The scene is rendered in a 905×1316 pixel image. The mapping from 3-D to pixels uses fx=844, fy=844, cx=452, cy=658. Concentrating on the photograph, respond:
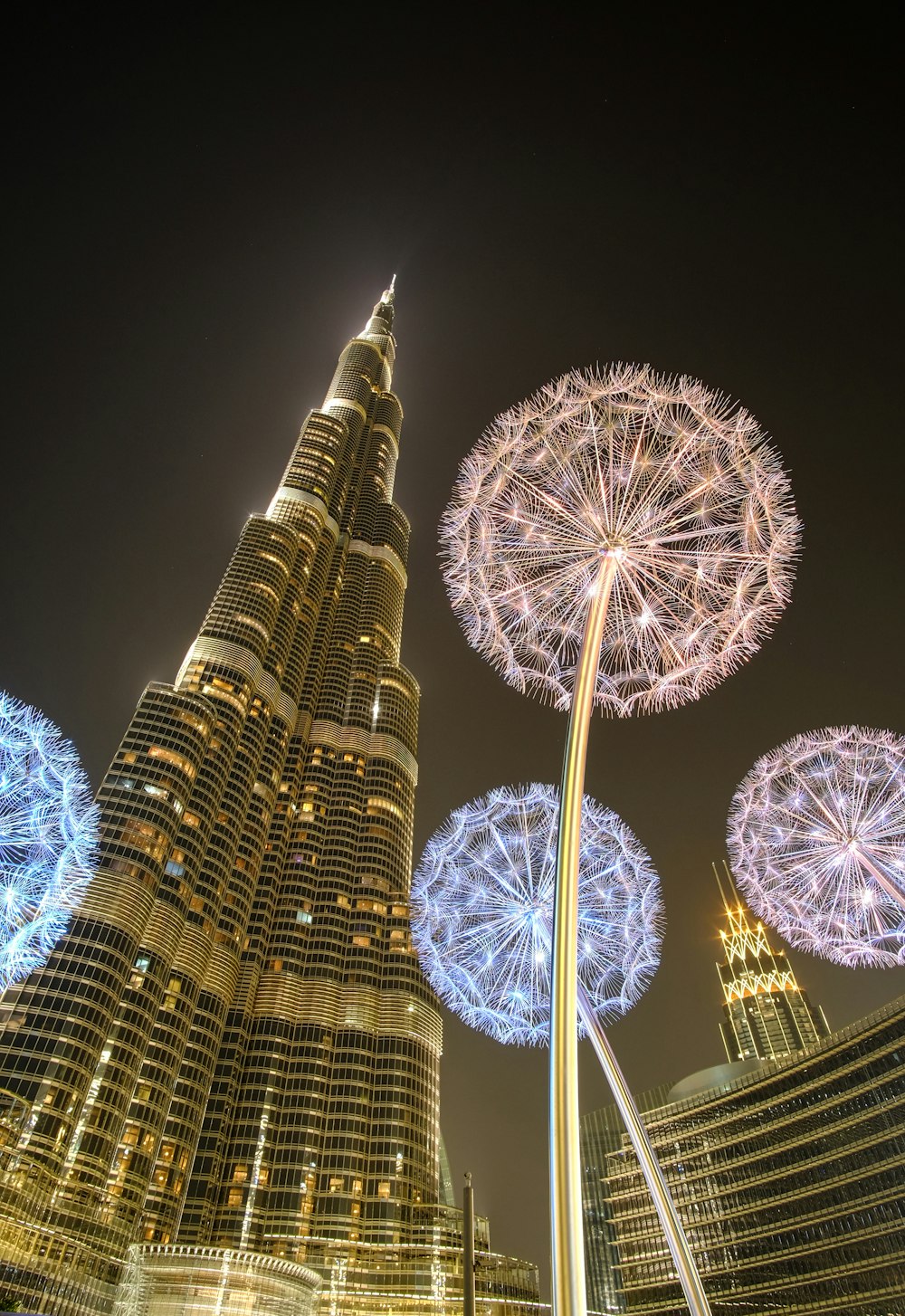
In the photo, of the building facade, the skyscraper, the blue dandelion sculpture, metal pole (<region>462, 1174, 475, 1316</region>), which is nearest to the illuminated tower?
the skyscraper

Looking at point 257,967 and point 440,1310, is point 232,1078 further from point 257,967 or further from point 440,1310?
point 440,1310

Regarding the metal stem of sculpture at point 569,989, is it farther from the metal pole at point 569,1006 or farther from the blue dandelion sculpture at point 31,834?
the blue dandelion sculpture at point 31,834

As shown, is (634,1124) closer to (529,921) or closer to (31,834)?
(529,921)

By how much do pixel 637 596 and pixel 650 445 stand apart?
4524mm

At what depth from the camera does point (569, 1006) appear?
17.9 metres

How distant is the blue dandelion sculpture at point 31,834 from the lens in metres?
33.2

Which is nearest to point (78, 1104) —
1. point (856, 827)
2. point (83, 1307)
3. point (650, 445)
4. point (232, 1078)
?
point (83, 1307)

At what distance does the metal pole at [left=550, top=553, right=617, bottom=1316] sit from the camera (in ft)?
47.9

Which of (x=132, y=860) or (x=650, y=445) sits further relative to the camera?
(x=132, y=860)

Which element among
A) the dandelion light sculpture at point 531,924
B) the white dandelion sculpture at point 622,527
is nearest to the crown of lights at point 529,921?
the dandelion light sculpture at point 531,924

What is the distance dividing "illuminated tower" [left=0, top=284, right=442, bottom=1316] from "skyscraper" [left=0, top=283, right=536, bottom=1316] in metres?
0.33

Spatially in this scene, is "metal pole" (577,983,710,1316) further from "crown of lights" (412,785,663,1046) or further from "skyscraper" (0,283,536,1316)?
"skyscraper" (0,283,536,1316)

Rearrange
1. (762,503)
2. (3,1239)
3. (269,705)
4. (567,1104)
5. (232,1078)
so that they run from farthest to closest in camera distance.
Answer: (269,705) < (232,1078) < (3,1239) < (762,503) < (567,1104)

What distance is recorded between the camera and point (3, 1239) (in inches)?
2650
